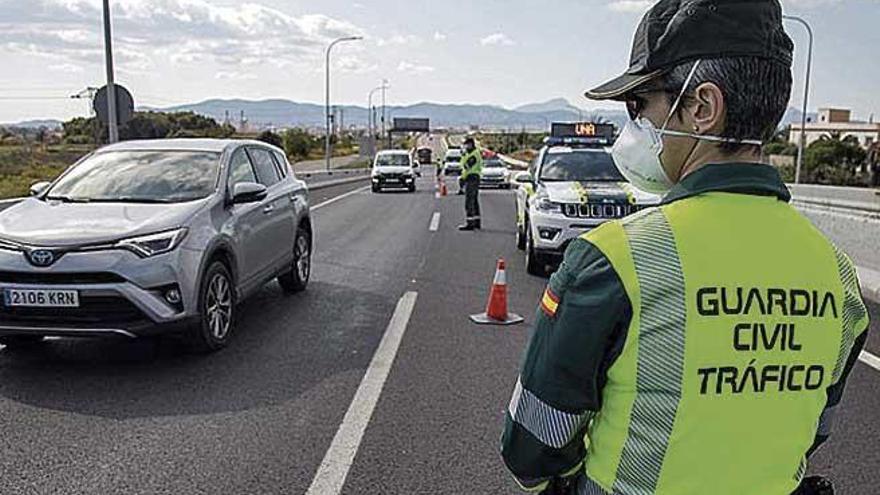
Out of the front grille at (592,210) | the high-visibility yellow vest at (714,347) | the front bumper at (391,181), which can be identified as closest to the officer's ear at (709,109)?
the high-visibility yellow vest at (714,347)

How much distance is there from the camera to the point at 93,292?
575 cm

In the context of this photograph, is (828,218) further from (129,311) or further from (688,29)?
(688,29)

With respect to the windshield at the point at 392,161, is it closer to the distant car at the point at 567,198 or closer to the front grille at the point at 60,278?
the distant car at the point at 567,198

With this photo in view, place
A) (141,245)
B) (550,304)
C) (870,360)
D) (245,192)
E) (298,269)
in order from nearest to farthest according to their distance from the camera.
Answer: (550,304) < (141,245) < (870,360) < (245,192) < (298,269)

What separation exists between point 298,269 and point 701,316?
322 inches

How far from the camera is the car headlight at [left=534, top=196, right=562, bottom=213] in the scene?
10516mm

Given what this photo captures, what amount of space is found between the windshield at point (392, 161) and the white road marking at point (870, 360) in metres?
28.4

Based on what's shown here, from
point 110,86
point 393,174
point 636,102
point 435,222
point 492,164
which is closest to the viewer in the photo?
point 636,102

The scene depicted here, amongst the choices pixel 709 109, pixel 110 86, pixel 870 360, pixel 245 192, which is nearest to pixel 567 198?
pixel 870 360

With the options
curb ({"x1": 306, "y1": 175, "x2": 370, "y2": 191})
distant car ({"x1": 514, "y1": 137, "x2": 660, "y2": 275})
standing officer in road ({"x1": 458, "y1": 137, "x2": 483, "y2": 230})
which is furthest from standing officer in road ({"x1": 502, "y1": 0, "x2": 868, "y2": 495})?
curb ({"x1": 306, "y1": 175, "x2": 370, "y2": 191})

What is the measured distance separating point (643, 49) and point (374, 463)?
3255mm

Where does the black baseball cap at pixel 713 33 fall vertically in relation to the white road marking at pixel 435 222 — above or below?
above

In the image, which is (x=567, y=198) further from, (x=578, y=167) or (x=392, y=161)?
(x=392, y=161)

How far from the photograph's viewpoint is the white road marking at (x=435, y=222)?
1756cm
